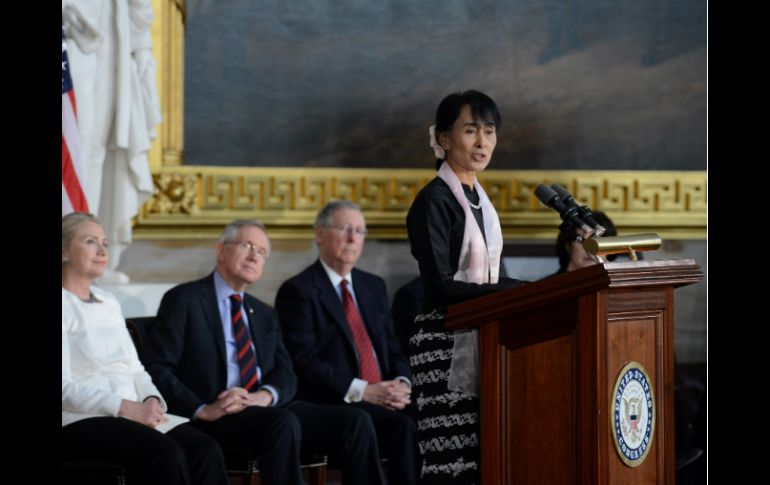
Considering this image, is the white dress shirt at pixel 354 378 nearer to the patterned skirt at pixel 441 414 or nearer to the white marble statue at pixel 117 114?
the white marble statue at pixel 117 114

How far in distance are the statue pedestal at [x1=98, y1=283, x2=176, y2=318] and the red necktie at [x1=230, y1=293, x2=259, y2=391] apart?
29.9 inches

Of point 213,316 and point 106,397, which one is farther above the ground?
point 213,316

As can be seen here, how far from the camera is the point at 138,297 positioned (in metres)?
6.29

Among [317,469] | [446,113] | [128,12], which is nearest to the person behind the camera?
[446,113]

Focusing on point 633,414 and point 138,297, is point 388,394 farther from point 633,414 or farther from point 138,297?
point 633,414

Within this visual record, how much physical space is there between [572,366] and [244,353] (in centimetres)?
236

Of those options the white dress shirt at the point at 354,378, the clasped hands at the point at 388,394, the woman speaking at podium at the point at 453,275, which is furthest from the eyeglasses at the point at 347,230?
the woman speaking at podium at the point at 453,275

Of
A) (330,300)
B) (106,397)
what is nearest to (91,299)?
(106,397)

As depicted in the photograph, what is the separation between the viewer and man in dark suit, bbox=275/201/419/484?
5.73m

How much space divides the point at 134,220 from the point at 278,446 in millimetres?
2181

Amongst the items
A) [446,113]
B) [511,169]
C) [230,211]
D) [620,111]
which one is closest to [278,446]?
[446,113]

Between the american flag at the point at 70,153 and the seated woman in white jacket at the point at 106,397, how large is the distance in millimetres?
735

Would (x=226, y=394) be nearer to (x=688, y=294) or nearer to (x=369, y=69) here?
(x=369, y=69)

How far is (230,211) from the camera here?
23.4 ft
